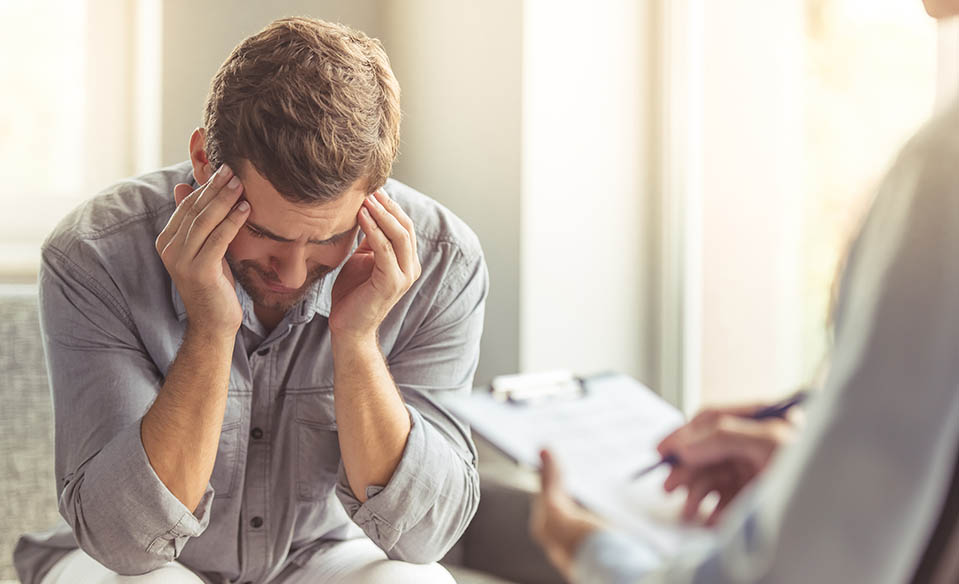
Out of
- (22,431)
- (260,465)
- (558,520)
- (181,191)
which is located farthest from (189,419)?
(558,520)

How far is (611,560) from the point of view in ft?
1.66

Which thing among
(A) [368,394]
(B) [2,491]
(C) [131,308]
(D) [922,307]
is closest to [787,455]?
(D) [922,307]

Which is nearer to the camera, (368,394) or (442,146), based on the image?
(368,394)

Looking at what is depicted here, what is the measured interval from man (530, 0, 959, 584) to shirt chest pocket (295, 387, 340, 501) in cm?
96

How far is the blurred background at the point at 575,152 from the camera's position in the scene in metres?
2.01

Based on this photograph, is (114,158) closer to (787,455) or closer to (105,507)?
(105,507)

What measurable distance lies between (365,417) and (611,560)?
74 cm

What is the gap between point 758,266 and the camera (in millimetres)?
2014

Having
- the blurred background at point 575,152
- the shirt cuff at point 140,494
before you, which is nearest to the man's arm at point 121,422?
the shirt cuff at point 140,494

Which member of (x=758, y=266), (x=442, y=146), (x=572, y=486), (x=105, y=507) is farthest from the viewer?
(x=442, y=146)

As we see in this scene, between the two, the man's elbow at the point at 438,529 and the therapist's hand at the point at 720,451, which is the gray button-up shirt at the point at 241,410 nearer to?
the man's elbow at the point at 438,529

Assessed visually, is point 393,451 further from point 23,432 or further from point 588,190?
point 588,190

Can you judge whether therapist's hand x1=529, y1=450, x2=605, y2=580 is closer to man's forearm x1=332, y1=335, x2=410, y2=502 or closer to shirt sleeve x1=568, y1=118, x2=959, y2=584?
shirt sleeve x1=568, y1=118, x2=959, y2=584

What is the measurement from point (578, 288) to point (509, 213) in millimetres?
249
